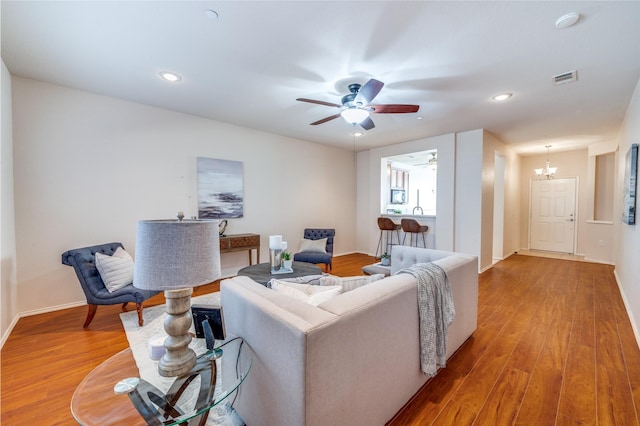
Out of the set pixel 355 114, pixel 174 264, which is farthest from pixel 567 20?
pixel 174 264

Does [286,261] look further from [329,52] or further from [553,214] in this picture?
[553,214]

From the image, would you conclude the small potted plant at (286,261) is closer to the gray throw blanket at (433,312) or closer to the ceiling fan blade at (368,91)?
the gray throw blanket at (433,312)

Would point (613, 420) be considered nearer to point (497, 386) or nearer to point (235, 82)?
point (497, 386)

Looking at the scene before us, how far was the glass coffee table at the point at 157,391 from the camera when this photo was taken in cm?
102

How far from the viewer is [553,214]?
6.88 meters

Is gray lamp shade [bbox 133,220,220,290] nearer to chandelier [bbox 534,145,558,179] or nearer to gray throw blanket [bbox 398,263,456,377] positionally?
gray throw blanket [bbox 398,263,456,377]

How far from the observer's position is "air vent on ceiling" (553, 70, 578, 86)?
8.79ft

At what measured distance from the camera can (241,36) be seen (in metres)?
2.17

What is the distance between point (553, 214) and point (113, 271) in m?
9.23

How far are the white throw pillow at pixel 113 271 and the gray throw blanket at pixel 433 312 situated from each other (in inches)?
113

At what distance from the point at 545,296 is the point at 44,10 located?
6.00 meters

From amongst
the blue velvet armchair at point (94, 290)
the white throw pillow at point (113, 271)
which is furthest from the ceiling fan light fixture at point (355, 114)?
the white throw pillow at point (113, 271)

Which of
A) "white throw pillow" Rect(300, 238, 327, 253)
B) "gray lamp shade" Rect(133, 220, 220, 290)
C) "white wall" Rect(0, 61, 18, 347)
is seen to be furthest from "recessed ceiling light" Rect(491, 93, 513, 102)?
"white wall" Rect(0, 61, 18, 347)

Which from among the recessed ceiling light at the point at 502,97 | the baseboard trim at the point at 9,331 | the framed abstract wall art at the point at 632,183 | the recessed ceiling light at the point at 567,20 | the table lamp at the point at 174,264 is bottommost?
the baseboard trim at the point at 9,331
